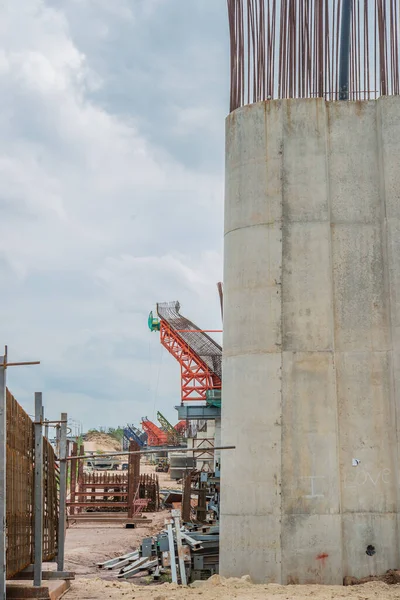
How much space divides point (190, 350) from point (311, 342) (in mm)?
44211

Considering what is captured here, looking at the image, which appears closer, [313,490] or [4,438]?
[4,438]

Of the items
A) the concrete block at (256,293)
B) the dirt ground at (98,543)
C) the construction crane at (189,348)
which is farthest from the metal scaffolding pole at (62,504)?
the construction crane at (189,348)

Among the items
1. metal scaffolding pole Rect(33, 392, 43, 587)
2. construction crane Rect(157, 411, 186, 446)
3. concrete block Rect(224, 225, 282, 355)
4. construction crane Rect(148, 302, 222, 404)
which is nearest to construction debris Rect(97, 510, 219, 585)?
metal scaffolding pole Rect(33, 392, 43, 587)

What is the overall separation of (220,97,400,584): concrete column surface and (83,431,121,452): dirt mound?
10927 centimetres

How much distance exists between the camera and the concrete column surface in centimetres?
1138

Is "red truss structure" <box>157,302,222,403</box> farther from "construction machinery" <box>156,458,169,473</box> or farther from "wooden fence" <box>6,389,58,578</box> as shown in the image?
"wooden fence" <box>6,389,58,578</box>

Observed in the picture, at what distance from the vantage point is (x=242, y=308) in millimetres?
12180

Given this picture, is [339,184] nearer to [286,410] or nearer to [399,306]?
[399,306]

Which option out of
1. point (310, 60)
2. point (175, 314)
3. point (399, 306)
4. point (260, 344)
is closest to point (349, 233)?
point (399, 306)

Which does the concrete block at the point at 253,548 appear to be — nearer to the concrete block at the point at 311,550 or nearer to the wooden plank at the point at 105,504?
the concrete block at the point at 311,550

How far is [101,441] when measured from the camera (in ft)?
416

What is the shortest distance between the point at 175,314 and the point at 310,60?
149ft

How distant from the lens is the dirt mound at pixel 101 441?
398 feet

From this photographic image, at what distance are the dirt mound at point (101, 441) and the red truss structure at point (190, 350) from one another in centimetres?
6504
